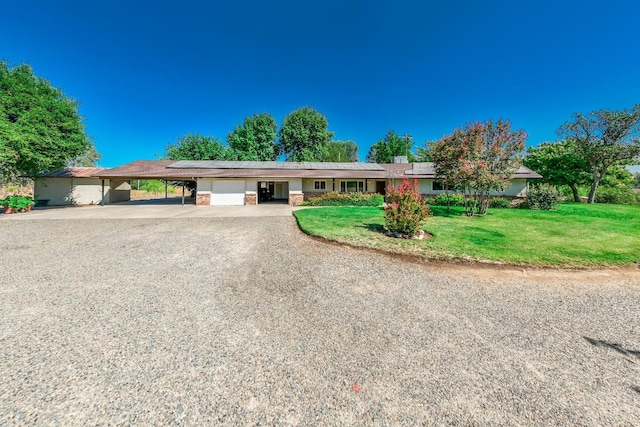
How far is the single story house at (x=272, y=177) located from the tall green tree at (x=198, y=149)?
7824mm

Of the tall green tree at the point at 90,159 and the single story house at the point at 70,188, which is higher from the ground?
the tall green tree at the point at 90,159

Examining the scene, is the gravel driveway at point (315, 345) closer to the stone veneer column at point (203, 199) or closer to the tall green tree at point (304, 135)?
the stone veneer column at point (203, 199)

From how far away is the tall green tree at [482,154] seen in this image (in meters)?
11.1

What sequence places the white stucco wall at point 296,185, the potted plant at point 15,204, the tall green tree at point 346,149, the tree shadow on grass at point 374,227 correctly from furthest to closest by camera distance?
the tall green tree at point 346,149 → the white stucco wall at point 296,185 → the potted plant at point 15,204 → the tree shadow on grass at point 374,227

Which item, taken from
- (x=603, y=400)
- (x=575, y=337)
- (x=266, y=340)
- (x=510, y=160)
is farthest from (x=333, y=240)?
(x=510, y=160)

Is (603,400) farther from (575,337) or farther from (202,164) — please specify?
(202,164)

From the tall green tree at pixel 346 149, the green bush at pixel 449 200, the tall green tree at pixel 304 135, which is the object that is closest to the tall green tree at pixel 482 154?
the green bush at pixel 449 200

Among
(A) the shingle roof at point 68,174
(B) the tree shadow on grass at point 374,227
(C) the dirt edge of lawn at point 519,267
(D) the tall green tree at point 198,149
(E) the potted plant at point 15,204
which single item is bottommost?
(C) the dirt edge of lawn at point 519,267

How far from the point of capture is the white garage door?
19.7 metres

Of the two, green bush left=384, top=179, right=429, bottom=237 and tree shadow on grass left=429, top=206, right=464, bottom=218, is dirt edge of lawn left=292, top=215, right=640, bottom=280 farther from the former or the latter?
tree shadow on grass left=429, top=206, right=464, bottom=218

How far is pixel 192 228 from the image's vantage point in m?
9.43

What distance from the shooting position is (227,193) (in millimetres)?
19766

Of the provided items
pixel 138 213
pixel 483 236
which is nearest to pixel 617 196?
pixel 483 236

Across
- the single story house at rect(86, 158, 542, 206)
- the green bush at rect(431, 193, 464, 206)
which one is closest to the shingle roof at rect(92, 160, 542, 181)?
the single story house at rect(86, 158, 542, 206)
